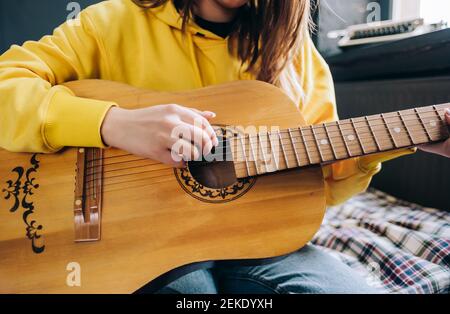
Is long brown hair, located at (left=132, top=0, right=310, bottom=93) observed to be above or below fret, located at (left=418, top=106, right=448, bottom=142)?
above

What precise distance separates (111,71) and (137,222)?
390 millimetres

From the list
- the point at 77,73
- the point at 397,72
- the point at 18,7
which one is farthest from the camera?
the point at 397,72

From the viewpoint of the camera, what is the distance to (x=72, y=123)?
66 centimetres

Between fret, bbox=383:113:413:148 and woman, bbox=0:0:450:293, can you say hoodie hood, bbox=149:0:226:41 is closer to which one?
woman, bbox=0:0:450:293

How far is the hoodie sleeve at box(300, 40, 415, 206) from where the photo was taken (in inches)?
32.2

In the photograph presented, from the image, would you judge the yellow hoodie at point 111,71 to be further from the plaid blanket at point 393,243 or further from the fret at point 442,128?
the plaid blanket at point 393,243

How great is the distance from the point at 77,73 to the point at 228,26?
39 cm

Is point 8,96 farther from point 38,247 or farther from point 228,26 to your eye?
point 228,26

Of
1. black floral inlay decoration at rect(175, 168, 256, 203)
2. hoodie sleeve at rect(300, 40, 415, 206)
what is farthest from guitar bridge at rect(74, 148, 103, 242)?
hoodie sleeve at rect(300, 40, 415, 206)

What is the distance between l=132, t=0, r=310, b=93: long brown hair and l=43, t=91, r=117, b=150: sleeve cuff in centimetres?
32

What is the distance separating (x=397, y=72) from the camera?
141 centimetres

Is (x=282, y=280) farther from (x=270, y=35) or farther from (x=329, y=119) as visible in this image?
(x=270, y=35)

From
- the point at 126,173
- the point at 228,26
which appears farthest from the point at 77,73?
the point at 228,26
